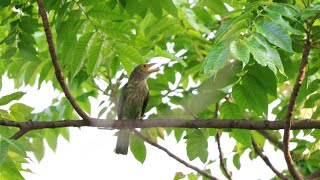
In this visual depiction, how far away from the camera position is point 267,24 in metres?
3.51

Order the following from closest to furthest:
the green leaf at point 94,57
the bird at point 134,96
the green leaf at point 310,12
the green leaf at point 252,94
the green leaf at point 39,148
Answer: the green leaf at point 310,12, the green leaf at point 252,94, the green leaf at point 94,57, the green leaf at point 39,148, the bird at point 134,96

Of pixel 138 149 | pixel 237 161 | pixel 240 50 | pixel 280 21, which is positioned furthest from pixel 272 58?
pixel 237 161

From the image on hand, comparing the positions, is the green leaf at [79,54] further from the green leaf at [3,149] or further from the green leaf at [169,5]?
the green leaf at [3,149]

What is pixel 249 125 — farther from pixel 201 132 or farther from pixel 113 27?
pixel 113 27

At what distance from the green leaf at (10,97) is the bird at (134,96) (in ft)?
7.65

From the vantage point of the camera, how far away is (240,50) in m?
3.29

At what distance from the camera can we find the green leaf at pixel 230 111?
4512 mm

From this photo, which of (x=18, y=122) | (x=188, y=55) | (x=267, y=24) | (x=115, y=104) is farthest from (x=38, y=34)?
(x=267, y=24)

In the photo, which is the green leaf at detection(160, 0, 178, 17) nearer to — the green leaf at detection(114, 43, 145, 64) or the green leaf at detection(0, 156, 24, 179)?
the green leaf at detection(114, 43, 145, 64)

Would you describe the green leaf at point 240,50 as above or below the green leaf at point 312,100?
above

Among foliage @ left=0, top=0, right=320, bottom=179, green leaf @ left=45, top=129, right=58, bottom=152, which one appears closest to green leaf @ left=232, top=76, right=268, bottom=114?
foliage @ left=0, top=0, right=320, bottom=179

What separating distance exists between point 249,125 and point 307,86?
0.78 m

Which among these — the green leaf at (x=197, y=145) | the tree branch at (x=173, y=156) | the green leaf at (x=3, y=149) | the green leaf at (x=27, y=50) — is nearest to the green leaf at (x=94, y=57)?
the green leaf at (x=27, y=50)

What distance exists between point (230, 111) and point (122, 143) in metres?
2.19
